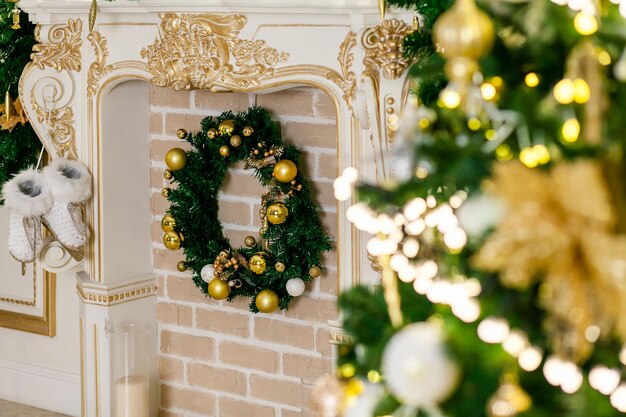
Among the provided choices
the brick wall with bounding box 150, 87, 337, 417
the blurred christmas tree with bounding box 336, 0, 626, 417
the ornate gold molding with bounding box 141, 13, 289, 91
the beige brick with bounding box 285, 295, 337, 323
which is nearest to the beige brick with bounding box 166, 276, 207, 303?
the brick wall with bounding box 150, 87, 337, 417

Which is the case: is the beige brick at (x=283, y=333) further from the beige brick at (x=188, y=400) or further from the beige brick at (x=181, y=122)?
the beige brick at (x=181, y=122)

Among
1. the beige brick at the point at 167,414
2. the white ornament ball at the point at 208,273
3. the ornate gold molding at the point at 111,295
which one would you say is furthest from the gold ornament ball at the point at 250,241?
the beige brick at the point at 167,414

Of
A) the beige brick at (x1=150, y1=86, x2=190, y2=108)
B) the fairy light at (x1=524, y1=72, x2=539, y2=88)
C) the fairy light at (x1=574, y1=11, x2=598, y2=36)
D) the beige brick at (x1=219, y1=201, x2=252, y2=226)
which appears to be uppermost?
the beige brick at (x1=150, y1=86, x2=190, y2=108)

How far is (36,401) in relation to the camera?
3326mm

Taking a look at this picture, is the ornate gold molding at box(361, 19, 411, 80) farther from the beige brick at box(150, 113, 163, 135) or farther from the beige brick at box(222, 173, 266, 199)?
the beige brick at box(150, 113, 163, 135)

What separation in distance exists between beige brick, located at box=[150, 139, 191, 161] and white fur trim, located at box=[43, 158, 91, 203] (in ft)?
0.74

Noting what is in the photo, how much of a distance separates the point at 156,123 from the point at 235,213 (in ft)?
1.27

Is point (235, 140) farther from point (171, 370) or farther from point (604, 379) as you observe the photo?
point (604, 379)

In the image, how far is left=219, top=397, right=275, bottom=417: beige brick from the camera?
279 centimetres

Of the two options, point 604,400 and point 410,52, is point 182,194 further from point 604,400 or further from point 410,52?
point 604,400

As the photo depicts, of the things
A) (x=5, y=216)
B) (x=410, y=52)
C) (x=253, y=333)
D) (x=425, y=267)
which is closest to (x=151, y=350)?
(x=253, y=333)

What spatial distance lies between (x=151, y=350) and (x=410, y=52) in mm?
1559

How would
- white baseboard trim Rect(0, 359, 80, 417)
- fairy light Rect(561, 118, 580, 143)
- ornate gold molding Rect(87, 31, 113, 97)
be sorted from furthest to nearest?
white baseboard trim Rect(0, 359, 80, 417) < ornate gold molding Rect(87, 31, 113, 97) < fairy light Rect(561, 118, 580, 143)

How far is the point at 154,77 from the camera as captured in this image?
2619mm
